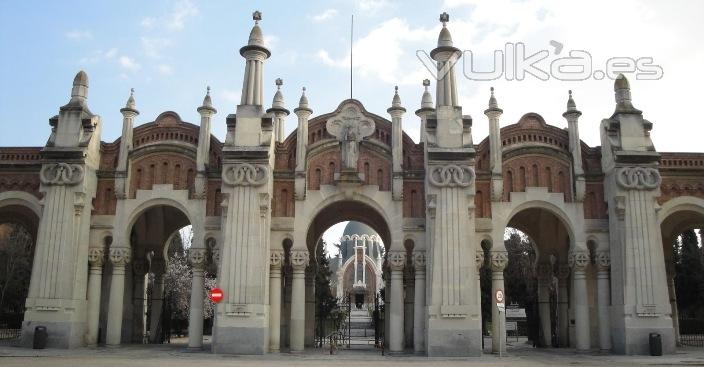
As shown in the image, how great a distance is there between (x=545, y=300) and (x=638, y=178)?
8452 mm

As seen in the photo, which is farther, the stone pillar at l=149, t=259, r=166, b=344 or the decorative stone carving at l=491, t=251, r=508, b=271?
the stone pillar at l=149, t=259, r=166, b=344

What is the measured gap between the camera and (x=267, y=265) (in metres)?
27.5

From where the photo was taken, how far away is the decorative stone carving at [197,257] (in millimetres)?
28109

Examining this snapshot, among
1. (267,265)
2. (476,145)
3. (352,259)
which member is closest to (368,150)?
(476,145)

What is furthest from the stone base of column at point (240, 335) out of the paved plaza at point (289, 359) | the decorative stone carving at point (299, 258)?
the decorative stone carving at point (299, 258)

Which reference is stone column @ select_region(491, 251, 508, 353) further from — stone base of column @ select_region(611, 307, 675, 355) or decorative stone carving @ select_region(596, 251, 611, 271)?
stone base of column @ select_region(611, 307, 675, 355)

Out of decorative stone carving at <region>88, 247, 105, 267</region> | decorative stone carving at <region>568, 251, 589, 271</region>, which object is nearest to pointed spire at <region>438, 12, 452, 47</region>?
decorative stone carving at <region>568, 251, 589, 271</region>

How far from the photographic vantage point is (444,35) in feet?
97.6

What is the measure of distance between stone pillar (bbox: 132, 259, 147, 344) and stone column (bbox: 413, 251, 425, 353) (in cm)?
1464

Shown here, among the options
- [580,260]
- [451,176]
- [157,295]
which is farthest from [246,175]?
[580,260]

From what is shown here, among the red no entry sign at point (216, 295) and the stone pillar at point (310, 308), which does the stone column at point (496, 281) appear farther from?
the red no entry sign at point (216, 295)

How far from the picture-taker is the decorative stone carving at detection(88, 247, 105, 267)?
28.8 m

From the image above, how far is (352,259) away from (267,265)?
98.2 m

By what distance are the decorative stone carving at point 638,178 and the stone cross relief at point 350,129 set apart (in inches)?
430
